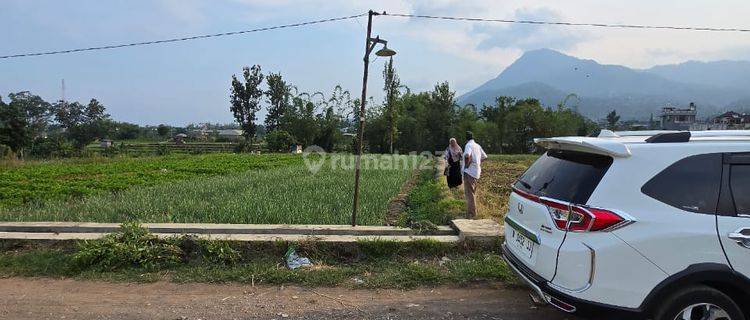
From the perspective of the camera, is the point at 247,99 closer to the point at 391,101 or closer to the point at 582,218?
the point at 391,101

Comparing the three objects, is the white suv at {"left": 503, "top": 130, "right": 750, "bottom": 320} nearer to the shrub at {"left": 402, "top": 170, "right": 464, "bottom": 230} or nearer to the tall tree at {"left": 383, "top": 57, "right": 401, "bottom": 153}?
the shrub at {"left": 402, "top": 170, "right": 464, "bottom": 230}

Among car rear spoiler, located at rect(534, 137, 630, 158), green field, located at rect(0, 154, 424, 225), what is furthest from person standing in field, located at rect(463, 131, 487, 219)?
car rear spoiler, located at rect(534, 137, 630, 158)

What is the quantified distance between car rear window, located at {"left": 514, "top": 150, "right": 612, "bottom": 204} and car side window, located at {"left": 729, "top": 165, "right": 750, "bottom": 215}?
838 mm

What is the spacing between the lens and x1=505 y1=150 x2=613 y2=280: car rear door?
11.1 feet

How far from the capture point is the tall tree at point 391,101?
45.6 metres

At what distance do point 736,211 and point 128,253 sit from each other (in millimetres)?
5710

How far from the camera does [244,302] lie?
15.2 feet

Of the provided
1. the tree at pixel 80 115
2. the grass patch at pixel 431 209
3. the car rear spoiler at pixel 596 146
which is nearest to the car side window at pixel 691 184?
the car rear spoiler at pixel 596 146

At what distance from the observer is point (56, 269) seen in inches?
216

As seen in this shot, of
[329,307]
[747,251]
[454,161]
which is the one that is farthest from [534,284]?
[454,161]

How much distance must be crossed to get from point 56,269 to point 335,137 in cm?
4768

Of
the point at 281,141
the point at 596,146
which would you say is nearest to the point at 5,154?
the point at 281,141

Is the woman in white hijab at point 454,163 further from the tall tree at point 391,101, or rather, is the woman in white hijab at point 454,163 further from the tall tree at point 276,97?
the tall tree at point 276,97

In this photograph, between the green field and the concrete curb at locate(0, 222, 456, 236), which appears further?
the green field
